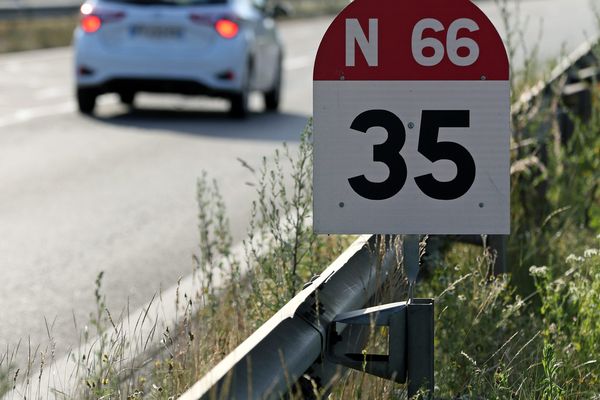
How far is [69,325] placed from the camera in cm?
707

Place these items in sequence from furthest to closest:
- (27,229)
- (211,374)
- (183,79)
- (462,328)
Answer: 1. (183,79)
2. (27,229)
3. (462,328)
4. (211,374)

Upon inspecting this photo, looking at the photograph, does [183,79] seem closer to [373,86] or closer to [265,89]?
[265,89]

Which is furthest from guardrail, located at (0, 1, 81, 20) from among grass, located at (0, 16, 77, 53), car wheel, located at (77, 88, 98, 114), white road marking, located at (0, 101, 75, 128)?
car wheel, located at (77, 88, 98, 114)

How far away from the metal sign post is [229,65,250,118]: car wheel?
1287 cm

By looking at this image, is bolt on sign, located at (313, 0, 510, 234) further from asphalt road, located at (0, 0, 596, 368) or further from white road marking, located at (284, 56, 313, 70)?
white road marking, located at (284, 56, 313, 70)

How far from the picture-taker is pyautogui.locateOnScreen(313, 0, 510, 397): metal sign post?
450 centimetres

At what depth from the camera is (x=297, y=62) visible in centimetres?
2930

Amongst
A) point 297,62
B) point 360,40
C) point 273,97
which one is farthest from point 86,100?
point 360,40

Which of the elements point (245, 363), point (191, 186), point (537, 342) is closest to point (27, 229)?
point (191, 186)

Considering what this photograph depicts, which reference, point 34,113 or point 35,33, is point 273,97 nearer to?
point 34,113

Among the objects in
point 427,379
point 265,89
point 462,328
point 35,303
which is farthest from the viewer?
point 265,89

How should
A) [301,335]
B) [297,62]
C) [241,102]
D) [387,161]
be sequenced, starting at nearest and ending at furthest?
[301,335], [387,161], [241,102], [297,62]

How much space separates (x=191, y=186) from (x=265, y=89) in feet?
23.0

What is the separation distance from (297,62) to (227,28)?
12037 millimetres
